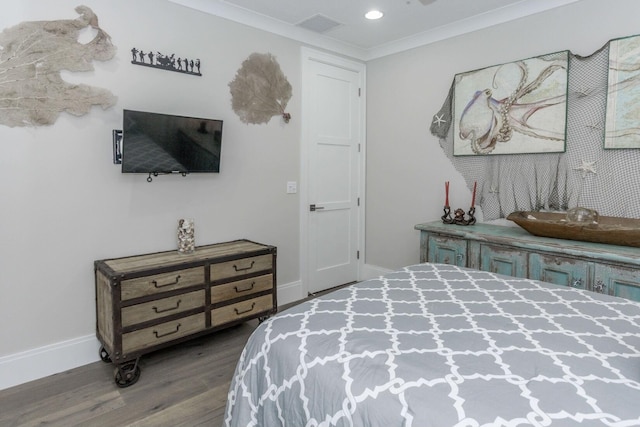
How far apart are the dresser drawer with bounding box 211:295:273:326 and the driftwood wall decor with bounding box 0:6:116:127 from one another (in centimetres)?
166

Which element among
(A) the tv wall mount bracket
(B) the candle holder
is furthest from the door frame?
(A) the tv wall mount bracket

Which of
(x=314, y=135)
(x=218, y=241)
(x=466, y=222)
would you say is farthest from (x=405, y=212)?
(x=218, y=241)

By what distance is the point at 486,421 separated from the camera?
38.1 inches

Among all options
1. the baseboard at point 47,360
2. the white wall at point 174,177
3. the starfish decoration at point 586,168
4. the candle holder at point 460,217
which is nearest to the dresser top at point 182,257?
the white wall at point 174,177

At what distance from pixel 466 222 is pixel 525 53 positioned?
146 cm

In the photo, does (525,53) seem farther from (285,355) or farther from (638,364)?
(285,355)

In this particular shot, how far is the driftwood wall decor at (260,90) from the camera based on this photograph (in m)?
3.40

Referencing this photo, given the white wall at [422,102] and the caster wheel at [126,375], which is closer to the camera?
the caster wheel at [126,375]

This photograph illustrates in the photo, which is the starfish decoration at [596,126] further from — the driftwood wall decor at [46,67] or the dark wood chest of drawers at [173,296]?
the driftwood wall decor at [46,67]

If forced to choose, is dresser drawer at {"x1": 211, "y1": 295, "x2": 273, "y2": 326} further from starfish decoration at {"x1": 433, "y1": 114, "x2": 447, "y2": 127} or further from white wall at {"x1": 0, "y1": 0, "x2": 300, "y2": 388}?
starfish decoration at {"x1": 433, "y1": 114, "x2": 447, "y2": 127}

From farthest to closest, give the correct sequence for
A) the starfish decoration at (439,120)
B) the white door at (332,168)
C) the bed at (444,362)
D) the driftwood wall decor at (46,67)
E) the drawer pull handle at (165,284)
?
the white door at (332,168), the starfish decoration at (439,120), the drawer pull handle at (165,284), the driftwood wall decor at (46,67), the bed at (444,362)

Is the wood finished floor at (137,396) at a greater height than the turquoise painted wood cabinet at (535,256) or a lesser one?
lesser

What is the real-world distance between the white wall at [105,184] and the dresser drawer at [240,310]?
0.63m

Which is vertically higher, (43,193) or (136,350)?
(43,193)
